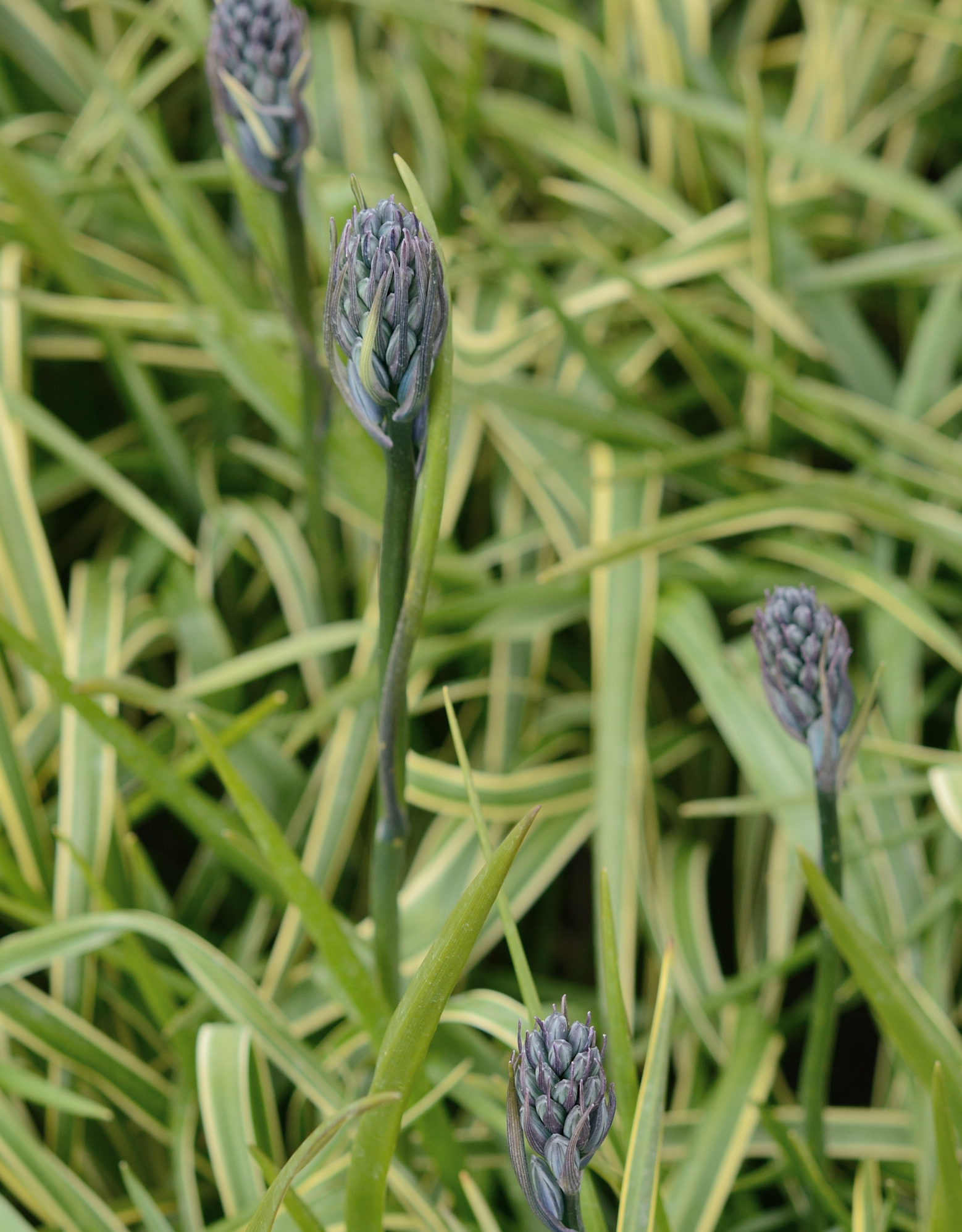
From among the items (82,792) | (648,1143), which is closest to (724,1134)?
(648,1143)

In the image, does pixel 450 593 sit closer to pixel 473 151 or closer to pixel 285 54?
pixel 285 54

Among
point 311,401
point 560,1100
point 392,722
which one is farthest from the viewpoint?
point 311,401

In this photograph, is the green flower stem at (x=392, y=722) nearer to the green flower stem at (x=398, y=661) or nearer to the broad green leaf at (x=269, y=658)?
the green flower stem at (x=398, y=661)

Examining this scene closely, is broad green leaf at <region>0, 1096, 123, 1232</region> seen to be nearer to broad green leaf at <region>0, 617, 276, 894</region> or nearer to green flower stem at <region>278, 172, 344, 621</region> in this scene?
broad green leaf at <region>0, 617, 276, 894</region>

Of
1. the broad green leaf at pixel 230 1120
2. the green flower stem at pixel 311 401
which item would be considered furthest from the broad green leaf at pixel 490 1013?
the green flower stem at pixel 311 401

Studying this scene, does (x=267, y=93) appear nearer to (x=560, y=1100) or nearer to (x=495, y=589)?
(x=495, y=589)

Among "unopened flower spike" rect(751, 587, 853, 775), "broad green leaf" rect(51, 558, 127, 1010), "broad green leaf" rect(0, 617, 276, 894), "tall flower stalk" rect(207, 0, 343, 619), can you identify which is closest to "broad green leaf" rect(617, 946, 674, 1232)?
"unopened flower spike" rect(751, 587, 853, 775)
